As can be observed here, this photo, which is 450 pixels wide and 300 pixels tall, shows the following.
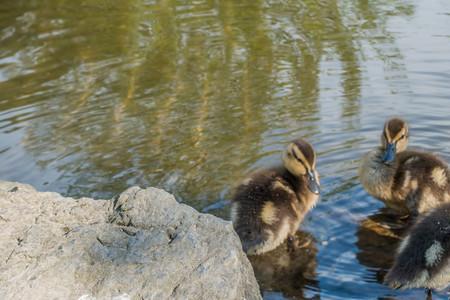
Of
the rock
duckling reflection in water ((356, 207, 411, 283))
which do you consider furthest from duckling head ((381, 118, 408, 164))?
the rock

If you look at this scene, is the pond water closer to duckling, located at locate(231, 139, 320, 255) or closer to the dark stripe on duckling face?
duckling, located at locate(231, 139, 320, 255)

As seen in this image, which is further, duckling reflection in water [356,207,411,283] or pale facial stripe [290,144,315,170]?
pale facial stripe [290,144,315,170]

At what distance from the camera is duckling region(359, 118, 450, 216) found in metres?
4.69

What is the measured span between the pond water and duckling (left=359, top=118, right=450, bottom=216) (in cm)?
15

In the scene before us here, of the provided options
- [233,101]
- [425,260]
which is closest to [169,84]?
[233,101]

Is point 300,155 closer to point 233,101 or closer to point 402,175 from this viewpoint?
point 402,175

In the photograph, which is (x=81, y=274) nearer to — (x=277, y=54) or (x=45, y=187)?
(x=45, y=187)

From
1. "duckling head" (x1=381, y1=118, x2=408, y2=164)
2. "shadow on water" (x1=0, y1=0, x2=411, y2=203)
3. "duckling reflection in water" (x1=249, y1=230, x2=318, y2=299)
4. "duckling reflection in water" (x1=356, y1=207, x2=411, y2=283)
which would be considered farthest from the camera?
"shadow on water" (x1=0, y1=0, x2=411, y2=203)

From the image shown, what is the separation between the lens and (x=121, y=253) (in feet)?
10.2

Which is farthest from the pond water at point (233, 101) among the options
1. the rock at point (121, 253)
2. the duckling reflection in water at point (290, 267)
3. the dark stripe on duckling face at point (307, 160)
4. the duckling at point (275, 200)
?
the rock at point (121, 253)

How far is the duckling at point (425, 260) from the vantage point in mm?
3762

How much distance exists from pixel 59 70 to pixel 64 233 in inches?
188

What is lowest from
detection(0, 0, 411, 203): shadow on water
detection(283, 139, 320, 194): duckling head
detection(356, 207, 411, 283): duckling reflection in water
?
detection(0, 0, 411, 203): shadow on water

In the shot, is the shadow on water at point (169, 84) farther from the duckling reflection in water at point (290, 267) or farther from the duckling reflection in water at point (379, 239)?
the duckling reflection in water at point (379, 239)
